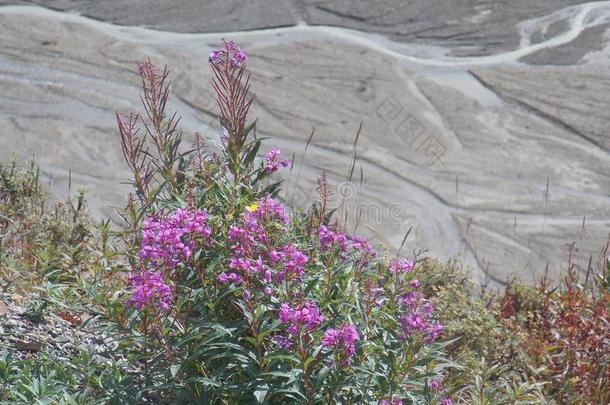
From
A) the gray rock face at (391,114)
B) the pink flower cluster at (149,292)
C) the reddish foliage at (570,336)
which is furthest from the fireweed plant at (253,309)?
the gray rock face at (391,114)

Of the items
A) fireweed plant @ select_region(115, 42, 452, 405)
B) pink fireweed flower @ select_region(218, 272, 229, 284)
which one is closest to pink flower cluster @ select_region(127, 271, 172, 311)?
fireweed plant @ select_region(115, 42, 452, 405)

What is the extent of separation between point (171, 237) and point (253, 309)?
0.26 meters

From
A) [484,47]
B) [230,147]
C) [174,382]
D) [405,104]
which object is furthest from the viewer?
[484,47]

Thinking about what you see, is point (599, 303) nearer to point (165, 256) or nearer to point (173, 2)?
point (165, 256)

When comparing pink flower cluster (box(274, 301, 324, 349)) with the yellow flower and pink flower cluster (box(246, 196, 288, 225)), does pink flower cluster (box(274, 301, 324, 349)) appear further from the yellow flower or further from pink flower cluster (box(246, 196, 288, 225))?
the yellow flower

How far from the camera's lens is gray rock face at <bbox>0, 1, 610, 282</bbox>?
16.8ft

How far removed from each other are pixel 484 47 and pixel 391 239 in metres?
2.32

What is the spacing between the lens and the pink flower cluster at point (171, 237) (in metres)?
2.38

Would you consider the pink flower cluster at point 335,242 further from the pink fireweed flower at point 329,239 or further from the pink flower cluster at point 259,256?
the pink flower cluster at point 259,256

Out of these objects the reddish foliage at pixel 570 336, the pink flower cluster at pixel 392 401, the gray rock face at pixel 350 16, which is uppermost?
the gray rock face at pixel 350 16

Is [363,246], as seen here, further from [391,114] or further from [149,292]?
[391,114]

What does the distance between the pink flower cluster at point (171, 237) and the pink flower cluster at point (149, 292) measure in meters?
0.05

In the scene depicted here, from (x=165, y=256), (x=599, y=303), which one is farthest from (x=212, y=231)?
(x=599, y=303)

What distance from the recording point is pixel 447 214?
5.18m
